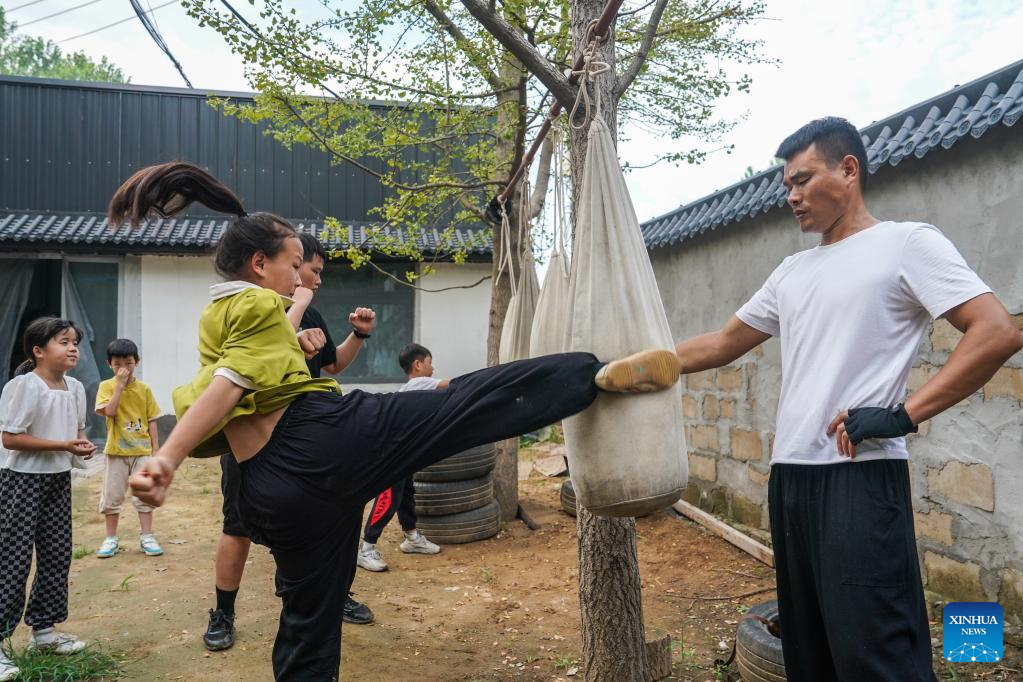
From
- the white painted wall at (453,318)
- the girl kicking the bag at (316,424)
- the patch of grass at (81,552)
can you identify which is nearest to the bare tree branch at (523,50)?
the girl kicking the bag at (316,424)

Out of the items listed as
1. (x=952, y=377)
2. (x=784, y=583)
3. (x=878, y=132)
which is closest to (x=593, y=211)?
(x=952, y=377)

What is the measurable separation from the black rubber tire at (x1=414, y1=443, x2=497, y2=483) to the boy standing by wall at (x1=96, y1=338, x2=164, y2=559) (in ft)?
5.79

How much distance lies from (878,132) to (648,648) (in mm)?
2938

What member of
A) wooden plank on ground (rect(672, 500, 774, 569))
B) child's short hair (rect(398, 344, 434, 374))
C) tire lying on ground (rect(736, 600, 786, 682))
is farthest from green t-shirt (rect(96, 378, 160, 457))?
tire lying on ground (rect(736, 600, 786, 682))

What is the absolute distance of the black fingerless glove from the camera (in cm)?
155

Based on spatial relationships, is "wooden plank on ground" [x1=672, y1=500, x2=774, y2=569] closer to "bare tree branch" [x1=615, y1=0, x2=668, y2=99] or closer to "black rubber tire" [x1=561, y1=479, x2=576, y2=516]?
"black rubber tire" [x1=561, y1=479, x2=576, y2=516]

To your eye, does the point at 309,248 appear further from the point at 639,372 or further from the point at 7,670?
the point at 7,670

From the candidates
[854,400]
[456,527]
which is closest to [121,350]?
[456,527]

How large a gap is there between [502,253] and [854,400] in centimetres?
379

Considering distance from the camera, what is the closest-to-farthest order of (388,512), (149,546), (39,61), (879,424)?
(879,424), (388,512), (149,546), (39,61)

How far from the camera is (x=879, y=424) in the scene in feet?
5.11

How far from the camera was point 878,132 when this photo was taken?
3.85 meters

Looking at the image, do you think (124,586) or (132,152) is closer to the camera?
(124,586)

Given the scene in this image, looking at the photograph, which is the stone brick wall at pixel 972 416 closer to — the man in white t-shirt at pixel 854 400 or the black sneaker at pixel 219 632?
the man in white t-shirt at pixel 854 400
